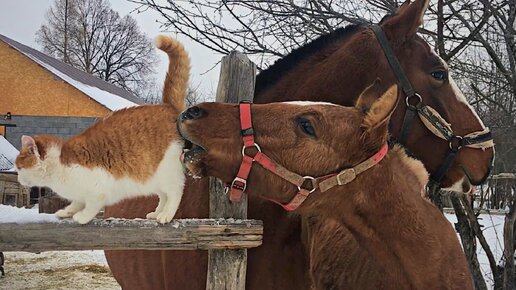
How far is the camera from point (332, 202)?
6.13 feet

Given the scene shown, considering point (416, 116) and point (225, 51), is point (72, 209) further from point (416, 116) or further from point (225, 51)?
point (225, 51)

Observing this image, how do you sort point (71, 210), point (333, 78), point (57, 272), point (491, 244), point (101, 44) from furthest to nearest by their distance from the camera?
point (101, 44) → point (491, 244) → point (57, 272) → point (333, 78) → point (71, 210)

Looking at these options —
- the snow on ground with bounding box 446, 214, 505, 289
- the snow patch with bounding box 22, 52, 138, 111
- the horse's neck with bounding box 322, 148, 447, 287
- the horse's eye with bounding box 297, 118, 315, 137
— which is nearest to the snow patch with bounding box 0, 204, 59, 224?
the horse's eye with bounding box 297, 118, 315, 137

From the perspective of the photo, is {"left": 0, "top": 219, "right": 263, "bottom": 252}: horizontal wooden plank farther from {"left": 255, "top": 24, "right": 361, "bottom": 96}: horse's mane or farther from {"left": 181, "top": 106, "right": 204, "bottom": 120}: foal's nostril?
{"left": 255, "top": 24, "right": 361, "bottom": 96}: horse's mane

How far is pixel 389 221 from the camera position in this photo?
6.39 ft

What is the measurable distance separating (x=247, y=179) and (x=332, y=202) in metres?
0.35

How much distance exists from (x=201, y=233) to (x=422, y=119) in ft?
4.48

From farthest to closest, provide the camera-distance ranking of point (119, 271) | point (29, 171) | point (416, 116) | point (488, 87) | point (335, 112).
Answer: point (488, 87) → point (119, 271) → point (416, 116) → point (335, 112) → point (29, 171)

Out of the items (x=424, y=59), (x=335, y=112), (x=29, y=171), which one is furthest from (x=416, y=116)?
(x=29, y=171)

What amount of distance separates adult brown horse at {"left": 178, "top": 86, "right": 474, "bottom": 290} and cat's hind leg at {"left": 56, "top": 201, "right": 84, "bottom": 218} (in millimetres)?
465

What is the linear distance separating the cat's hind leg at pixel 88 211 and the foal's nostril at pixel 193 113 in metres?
0.41

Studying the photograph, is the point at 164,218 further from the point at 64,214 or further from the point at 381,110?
the point at 381,110

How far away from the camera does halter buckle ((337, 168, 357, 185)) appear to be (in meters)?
1.80

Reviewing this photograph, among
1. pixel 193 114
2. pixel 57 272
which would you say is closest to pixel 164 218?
pixel 193 114
